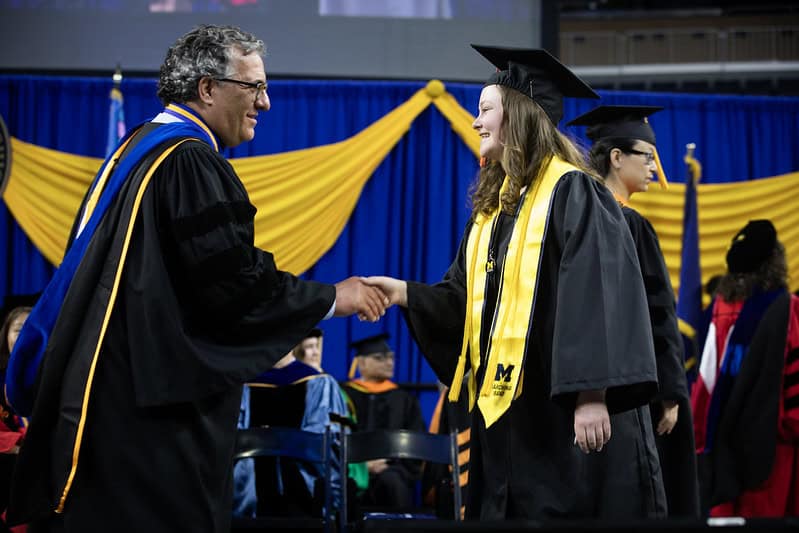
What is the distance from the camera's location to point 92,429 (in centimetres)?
280

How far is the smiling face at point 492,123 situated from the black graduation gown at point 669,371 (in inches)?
40.8

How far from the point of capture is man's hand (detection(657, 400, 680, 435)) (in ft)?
13.1

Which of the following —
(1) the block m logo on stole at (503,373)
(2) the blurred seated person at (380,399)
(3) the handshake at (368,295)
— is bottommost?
(2) the blurred seated person at (380,399)

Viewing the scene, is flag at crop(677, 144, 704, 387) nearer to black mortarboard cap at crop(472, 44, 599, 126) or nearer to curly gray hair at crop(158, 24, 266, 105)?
black mortarboard cap at crop(472, 44, 599, 126)

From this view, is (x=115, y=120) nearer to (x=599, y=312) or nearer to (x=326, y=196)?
(x=326, y=196)

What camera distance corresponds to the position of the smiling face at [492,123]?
318 cm

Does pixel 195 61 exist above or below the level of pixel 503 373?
above

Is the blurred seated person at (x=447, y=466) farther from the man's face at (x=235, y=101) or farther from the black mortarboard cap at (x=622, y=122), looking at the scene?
the man's face at (x=235, y=101)

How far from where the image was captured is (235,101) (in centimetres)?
328

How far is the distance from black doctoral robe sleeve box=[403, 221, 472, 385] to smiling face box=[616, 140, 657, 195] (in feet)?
4.94

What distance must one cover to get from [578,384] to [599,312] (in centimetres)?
22

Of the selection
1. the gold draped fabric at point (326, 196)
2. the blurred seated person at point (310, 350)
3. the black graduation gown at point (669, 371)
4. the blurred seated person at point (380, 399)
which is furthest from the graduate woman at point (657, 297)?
the gold draped fabric at point (326, 196)

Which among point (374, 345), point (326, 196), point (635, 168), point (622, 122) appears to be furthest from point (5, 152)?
point (635, 168)

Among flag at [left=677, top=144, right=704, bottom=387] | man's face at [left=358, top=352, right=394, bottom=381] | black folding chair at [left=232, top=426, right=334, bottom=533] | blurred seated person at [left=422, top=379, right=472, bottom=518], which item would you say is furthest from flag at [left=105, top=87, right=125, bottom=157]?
flag at [left=677, top=144, right=704, bottom=387]
